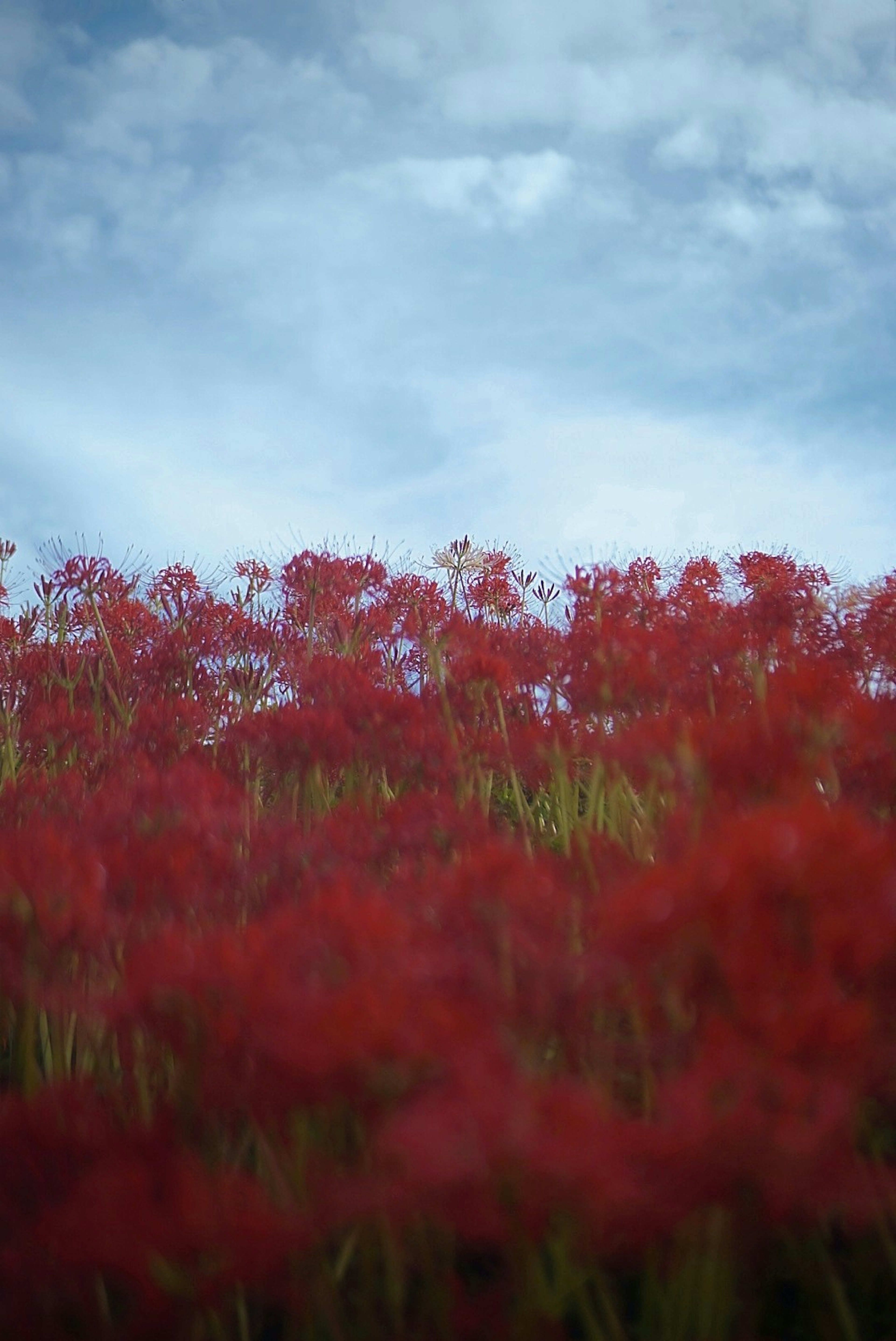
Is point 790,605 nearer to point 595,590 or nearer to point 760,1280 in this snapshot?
point 595,590

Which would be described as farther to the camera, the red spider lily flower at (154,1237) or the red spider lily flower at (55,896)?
the red spider lily flower at (55,896)

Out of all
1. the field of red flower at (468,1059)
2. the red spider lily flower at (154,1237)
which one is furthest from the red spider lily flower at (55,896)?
the red spider lily flower at (154,1237)

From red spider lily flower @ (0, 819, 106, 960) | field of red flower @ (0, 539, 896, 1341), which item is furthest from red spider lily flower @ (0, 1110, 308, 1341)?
red spider lily flower @ (0, 819, 106, 960)

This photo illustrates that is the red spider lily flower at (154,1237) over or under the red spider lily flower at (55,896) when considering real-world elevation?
under

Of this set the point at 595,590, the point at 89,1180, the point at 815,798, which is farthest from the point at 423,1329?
the point at 595,590

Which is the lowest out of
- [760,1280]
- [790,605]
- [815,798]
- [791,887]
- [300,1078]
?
[760,1280]

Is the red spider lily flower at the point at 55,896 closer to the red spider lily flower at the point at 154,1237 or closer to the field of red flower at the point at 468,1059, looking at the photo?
the field of red flower at the point at 468,1059

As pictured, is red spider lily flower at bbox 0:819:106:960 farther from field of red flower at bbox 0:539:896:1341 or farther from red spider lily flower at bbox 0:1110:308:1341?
red spider lily flower at bbox 0:1110:308:1341

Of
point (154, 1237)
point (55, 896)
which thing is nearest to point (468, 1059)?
point (154, 1237)

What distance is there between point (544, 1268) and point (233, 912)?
3.48 feet

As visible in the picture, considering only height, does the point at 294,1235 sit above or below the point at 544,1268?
above

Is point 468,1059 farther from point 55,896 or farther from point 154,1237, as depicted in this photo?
point 55,896

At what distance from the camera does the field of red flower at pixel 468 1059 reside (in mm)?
1524

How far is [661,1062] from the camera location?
2.04 meters
